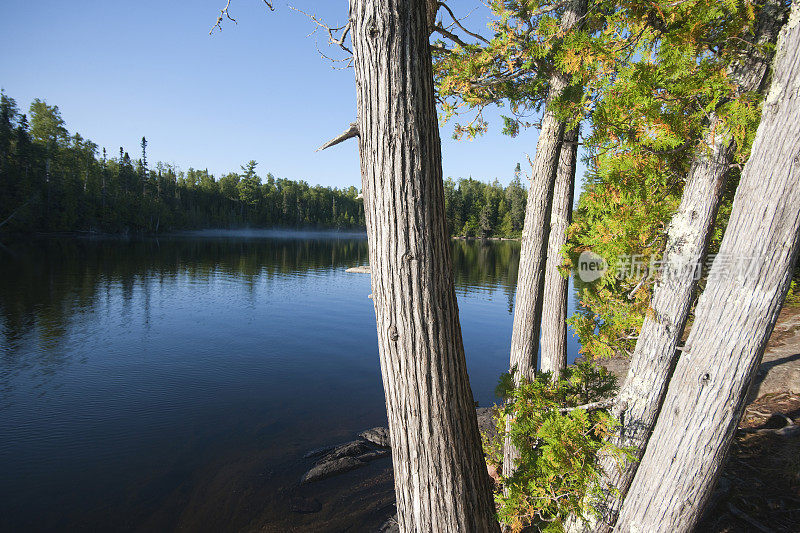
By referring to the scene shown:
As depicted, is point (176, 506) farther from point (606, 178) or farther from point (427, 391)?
point (606, 178)

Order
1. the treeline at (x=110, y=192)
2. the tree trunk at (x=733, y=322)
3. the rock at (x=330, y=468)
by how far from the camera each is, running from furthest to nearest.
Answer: the treeline at (x=110, y=192)
the rock at (x=330, y=468)
the tree trunk at (x=733, y=322)

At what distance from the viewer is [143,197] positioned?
6519 cm

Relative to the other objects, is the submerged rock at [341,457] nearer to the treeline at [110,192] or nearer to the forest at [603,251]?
the forest at [603,251]

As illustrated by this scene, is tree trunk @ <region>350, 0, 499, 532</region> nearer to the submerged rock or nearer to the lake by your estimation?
the lake

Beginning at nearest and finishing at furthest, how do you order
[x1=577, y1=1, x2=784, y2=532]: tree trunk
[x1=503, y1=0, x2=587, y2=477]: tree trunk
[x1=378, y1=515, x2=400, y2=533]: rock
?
[x1=577, y1=1, x2=784, y2=532]: tree trunk
[x1=503, y1=0, x2=587, y2=477]: tree trunk
[x1=378, y1=515, x2=400, y2=533]: rock

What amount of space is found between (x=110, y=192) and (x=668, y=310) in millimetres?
76952

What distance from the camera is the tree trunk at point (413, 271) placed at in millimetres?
1756

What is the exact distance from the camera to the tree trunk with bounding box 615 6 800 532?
2.14m

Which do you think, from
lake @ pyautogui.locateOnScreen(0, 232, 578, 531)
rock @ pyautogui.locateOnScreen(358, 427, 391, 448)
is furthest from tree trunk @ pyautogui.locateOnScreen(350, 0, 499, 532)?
rock @ pyautogui.locateOnScreen(358, 427, 391, 448)

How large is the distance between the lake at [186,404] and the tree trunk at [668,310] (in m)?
3.68

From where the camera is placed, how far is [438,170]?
1918 millimetres

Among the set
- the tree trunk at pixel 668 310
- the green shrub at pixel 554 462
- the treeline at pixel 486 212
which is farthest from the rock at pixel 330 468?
the treeline at pixel 486 212

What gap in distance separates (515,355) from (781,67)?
3.25 m

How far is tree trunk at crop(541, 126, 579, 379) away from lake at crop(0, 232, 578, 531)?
10.7 ft
